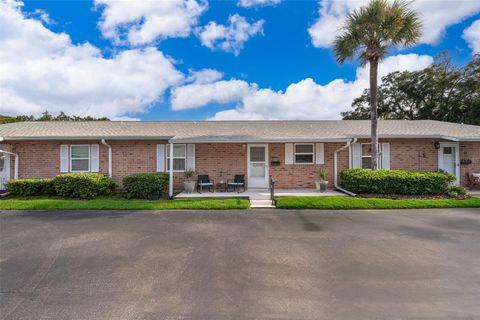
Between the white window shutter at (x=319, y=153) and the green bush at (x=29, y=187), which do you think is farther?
the white window shutter at (x=319, y=153)

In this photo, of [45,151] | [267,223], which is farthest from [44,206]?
[267,223]

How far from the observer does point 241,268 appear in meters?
4.06

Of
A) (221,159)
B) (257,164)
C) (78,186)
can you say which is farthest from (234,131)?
(78,186)

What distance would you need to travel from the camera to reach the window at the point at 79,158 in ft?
39.4

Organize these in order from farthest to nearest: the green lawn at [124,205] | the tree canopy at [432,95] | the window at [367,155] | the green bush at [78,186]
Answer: the tree canopy at [432,95], the window at [367,155], the green bush at [78,186], the green lawn at [124,205]

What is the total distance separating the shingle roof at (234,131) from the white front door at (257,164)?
0.76 meters

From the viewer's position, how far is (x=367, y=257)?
14.7 feet

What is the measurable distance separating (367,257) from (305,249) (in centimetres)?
114

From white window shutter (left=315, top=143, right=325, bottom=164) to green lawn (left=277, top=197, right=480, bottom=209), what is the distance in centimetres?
342

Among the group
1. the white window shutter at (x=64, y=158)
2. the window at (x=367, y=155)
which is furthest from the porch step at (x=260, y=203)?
the white window shutter at (x=64, y=158)

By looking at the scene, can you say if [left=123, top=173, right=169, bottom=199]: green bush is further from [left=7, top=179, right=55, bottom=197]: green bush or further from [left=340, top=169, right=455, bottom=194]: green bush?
[left=340, top=169, right=455, bottom=194]: green bush

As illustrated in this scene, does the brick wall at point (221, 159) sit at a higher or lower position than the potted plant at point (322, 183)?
higher

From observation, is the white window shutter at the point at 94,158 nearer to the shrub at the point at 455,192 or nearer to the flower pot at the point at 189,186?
the flower pot at the point at 189,186

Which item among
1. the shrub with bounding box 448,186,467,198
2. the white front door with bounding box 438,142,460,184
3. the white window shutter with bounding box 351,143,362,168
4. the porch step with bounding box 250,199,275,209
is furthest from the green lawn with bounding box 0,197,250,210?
the white front door with bounding box 438,142,460,184
